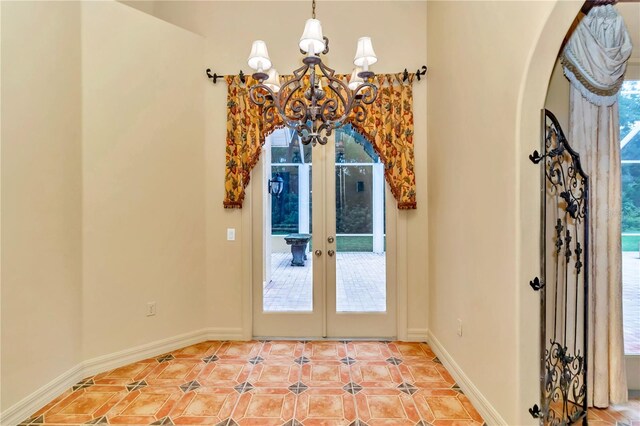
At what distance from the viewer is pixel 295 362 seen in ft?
9.81

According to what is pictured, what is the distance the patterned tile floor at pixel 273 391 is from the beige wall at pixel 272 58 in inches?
21.8

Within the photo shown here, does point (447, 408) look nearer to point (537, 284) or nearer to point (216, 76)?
point (537, 284)

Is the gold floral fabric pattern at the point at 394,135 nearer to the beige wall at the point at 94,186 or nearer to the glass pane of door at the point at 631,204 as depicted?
the glass pane of door at the point at 631,204

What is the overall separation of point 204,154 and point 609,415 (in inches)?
160

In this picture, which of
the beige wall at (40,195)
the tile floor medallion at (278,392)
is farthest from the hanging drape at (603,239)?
the beige wall at (40,195)

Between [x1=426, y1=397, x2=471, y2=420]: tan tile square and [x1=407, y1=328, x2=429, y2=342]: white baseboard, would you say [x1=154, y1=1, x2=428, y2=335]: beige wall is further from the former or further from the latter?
[x1=426, y1=397, x2=471, y2=420]: tan tile square

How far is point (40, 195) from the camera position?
235 centimetres

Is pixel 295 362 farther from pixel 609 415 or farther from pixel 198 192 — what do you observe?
pixel 609 415

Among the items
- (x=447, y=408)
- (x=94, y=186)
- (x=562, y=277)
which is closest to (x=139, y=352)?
Result: (x=94, y=186)

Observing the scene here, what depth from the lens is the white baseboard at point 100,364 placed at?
2.19 metres

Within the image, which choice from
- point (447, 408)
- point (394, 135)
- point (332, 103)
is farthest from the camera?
point (394, 135)

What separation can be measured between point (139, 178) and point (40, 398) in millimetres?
1879

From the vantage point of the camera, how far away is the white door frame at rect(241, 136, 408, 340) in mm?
3461

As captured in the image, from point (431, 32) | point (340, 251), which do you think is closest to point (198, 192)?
point (340, 251)
